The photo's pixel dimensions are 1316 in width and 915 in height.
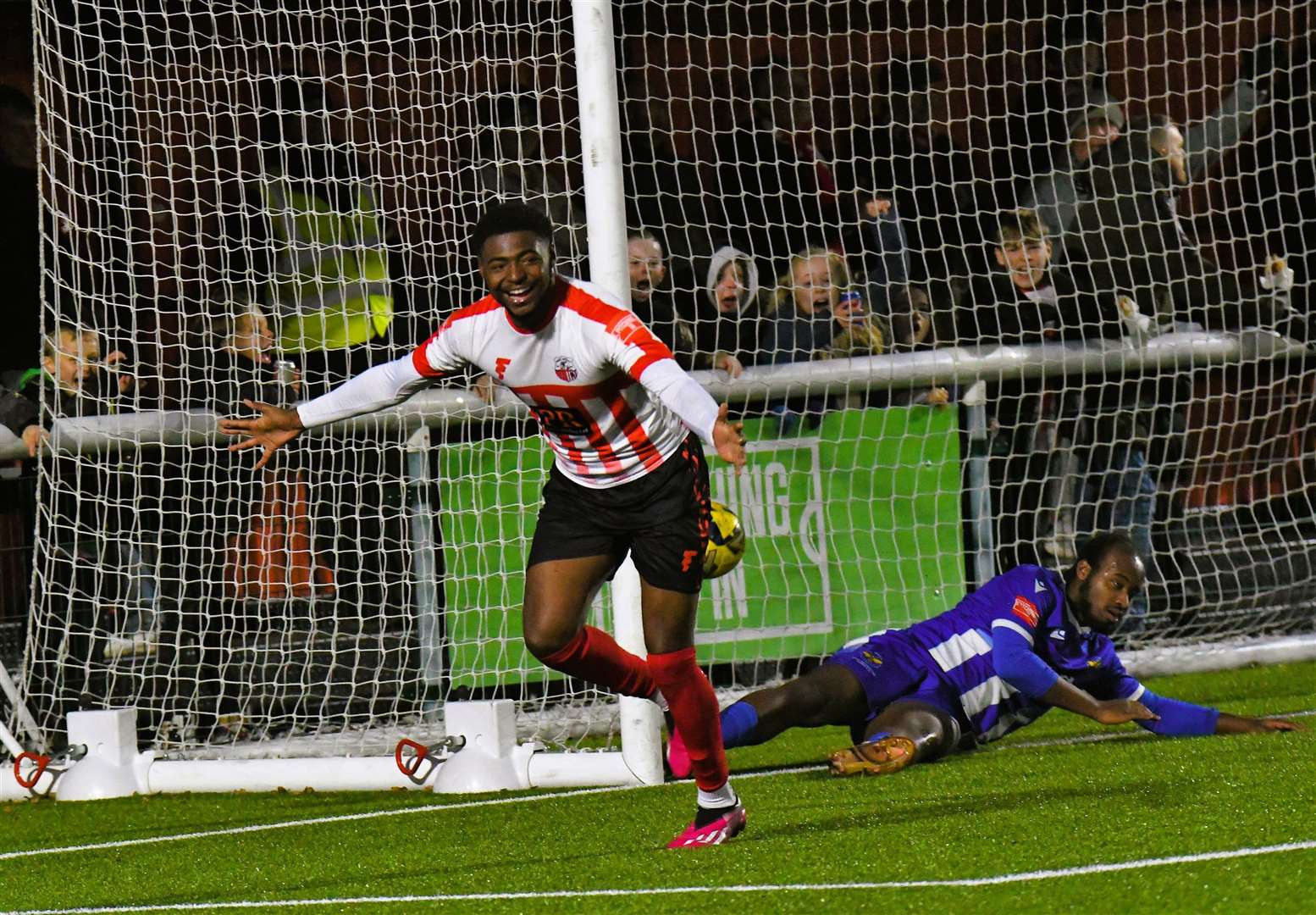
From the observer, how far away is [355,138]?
24.7 feet

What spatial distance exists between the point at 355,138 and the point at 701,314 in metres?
1.64

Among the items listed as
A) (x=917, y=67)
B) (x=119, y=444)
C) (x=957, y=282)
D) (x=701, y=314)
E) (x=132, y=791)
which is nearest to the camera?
(x=132, y=791)

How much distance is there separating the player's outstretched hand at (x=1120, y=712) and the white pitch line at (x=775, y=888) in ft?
6.36

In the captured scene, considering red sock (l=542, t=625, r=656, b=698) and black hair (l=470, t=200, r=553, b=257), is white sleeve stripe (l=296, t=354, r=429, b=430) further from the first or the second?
red sock (l=542, t=625, r=656, b=698)

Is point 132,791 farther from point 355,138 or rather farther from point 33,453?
point 355,138

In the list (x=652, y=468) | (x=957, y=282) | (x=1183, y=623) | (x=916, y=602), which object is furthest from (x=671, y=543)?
(x=1183, y=623)

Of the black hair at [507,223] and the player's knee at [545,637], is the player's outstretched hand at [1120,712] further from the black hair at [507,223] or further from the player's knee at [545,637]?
the black hair at [507,223]

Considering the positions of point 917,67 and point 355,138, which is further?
point 917,67

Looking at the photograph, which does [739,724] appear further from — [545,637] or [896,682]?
[545,637]

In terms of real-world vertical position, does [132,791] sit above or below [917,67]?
below

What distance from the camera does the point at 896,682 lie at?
6133 mm

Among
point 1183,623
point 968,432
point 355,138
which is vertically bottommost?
point 1183,623

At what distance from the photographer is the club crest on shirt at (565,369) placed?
457 centimetres

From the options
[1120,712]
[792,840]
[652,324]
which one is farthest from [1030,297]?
[792,840]
